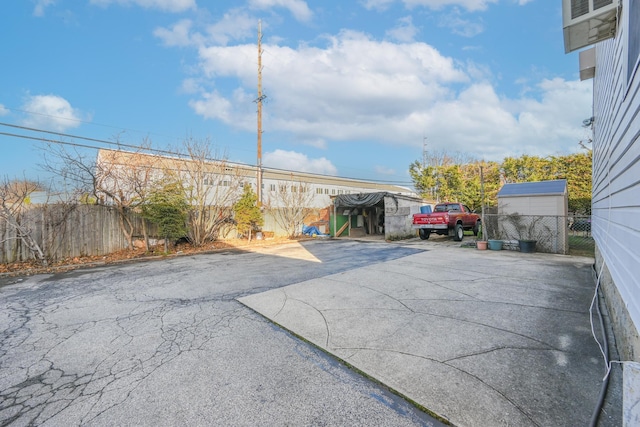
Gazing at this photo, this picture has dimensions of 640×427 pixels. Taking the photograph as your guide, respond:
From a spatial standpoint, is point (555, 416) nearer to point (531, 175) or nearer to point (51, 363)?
point (51, 363)

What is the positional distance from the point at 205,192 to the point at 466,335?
11.8 metres

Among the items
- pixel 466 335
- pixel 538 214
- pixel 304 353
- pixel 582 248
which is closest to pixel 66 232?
pixel 304 353

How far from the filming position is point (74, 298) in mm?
5047

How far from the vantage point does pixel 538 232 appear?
9750 millimetres

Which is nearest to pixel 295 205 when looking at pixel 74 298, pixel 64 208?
pixel 64 208

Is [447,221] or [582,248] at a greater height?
[447,221]

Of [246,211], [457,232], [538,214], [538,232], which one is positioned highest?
[246,211]

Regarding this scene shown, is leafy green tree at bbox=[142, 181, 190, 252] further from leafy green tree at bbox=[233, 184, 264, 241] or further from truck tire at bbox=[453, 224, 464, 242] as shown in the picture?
truck tire at bbox=[453, 224, 464, 242]

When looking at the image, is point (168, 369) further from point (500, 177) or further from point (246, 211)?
point (500, 177)

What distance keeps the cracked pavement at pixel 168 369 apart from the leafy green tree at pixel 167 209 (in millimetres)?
5284

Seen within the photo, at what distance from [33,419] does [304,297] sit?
127 inches

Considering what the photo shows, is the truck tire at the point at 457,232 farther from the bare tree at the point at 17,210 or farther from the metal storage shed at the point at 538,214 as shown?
the bare tree at the point at 17,210

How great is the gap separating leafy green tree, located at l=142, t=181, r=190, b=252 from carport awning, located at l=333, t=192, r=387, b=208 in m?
8.52

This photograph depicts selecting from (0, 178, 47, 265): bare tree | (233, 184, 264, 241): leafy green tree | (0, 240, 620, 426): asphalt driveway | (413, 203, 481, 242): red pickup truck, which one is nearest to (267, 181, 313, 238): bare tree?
(233, 184, 264, 241): leafy green tree
